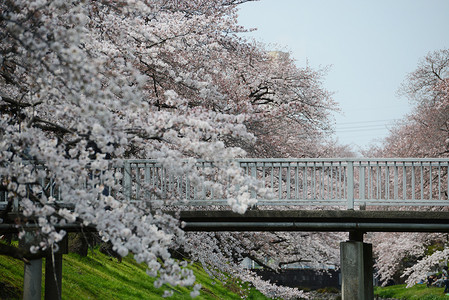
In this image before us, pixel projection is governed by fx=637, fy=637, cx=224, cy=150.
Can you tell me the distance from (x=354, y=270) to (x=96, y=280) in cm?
833

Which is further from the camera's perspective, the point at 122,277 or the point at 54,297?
the point at 122,277

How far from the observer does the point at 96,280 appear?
60.3 ft

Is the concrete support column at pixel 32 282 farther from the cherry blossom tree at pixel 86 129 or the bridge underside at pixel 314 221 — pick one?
the bridge underside at pixel 314 221

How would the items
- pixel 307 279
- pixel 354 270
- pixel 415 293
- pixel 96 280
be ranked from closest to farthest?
1. pixel 354 270
2. pixel 96 280
3. pixel 415 293
4. pixel 307 279

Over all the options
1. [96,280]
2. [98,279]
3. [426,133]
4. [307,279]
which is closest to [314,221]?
[96,280]

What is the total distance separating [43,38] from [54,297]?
26.0 feet

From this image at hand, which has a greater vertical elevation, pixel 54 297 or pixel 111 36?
pixel 111 36

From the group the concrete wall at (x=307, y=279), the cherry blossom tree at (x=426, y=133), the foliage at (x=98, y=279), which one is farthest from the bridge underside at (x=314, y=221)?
the concrete wall at (x=307, y=279)

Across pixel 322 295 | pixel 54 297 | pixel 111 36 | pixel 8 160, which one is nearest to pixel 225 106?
pixel 111 36

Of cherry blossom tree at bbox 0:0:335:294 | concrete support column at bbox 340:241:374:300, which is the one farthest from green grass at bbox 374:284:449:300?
cherry blossom tree at bbox 0:0:335:294

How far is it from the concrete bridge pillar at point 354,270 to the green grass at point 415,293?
22677 mm

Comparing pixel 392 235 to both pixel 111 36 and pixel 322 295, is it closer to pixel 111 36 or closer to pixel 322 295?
pixel 322 295

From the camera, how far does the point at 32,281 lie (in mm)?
12672

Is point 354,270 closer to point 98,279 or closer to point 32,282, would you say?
point 32,282
